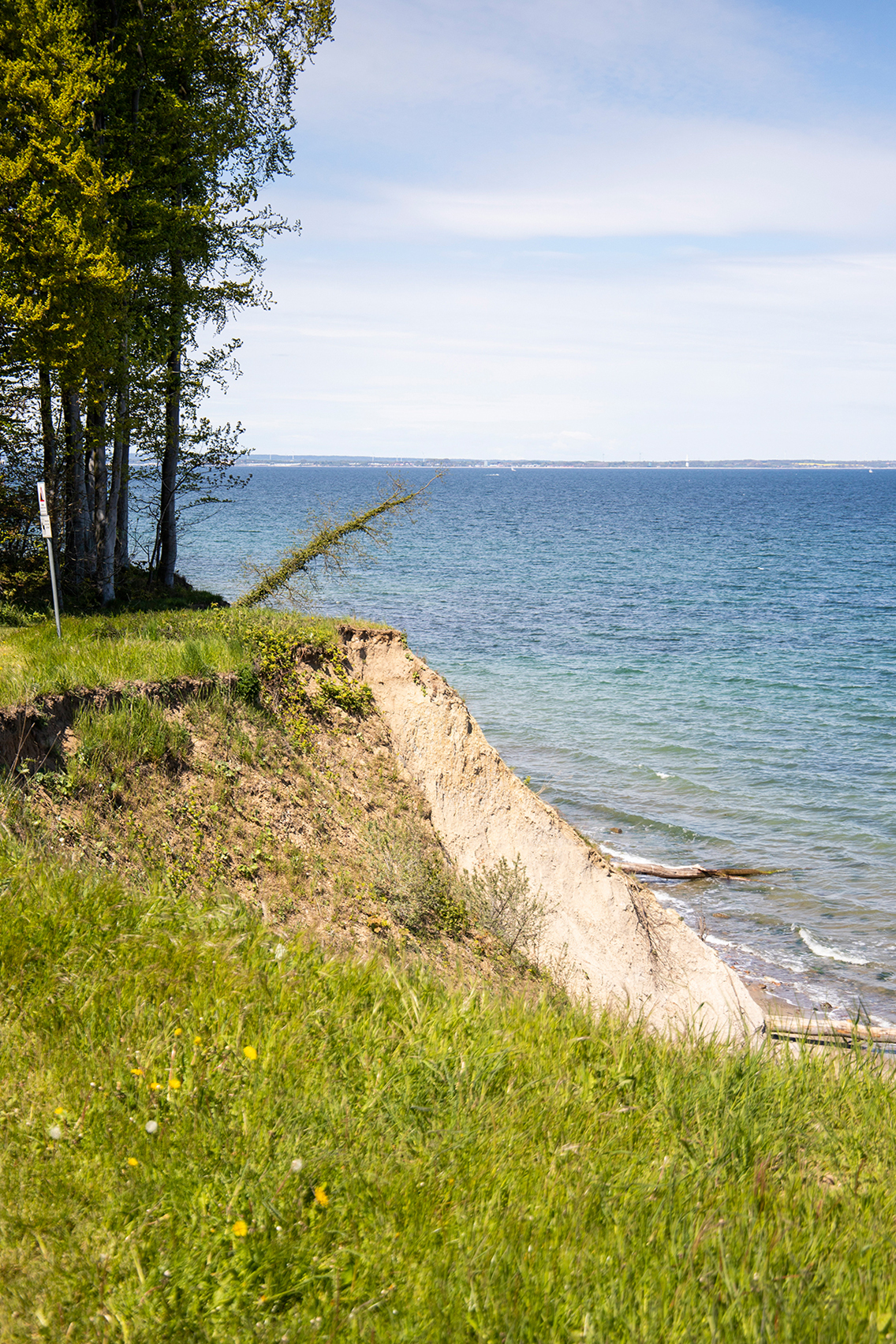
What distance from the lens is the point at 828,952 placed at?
13844mm

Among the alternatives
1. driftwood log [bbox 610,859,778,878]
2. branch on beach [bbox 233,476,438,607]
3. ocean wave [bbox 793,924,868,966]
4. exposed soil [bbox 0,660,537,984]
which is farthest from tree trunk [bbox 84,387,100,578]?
ocean wave [bbox 793,924,868,966]

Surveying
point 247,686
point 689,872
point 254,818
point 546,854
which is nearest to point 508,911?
point 546,854

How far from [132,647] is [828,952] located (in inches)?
457

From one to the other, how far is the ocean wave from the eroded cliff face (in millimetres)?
2573

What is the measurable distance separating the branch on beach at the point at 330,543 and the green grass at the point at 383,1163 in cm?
1158

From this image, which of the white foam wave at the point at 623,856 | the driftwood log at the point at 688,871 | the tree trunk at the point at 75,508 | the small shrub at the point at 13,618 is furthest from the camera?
the tree trunk at the point at 75,508

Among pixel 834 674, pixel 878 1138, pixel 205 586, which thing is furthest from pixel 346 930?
pixel 205 586

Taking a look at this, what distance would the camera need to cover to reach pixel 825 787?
20234 mm

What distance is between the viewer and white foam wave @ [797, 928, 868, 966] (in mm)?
13531

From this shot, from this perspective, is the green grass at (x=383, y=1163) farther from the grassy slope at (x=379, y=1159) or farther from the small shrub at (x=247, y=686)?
the small shrub at (x=247, y=686)

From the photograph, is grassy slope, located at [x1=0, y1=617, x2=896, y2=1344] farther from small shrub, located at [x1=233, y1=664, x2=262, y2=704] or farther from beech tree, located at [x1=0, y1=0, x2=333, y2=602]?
beech tree, located at [x1=0, y1=0, x2=333, y2=602]

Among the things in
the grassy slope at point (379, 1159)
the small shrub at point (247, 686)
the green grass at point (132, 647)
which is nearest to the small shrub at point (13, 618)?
the green grass at point (132, 647)

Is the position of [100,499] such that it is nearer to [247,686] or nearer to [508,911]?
[247,686]

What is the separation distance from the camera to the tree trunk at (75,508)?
17.7 m
